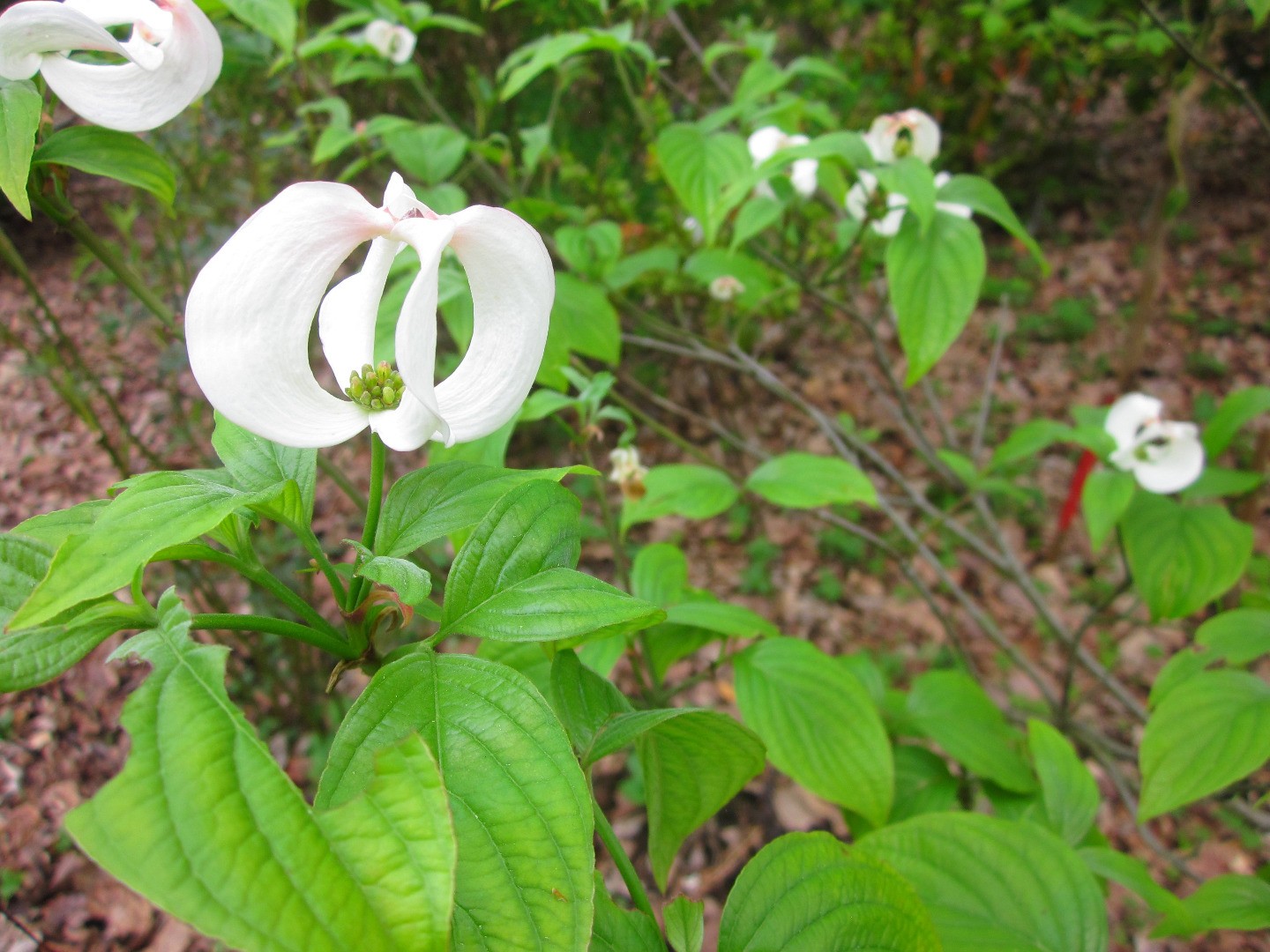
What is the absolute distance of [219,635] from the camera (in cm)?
196

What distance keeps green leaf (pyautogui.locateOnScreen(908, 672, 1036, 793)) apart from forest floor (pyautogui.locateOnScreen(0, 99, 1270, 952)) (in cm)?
57

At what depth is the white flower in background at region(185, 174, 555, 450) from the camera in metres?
0.43

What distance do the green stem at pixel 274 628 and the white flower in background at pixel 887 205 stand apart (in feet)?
3.81

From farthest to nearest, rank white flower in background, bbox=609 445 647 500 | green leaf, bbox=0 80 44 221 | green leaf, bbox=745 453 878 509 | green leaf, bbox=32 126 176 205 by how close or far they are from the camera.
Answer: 1. white flower in background, bbox=609 445 647 500
2. green leaf, bbox=745 453 878 509
3. green leaf, bbox=32 126 176 205
4. green leaf, bbox=0 80 44 221

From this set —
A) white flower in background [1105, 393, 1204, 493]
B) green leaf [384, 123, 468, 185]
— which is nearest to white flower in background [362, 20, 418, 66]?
green leaf [384, 123, 468, 185]

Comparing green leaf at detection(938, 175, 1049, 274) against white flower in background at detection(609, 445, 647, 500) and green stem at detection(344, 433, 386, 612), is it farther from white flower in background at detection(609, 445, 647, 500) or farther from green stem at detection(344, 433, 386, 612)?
green stem at detection(344, 433, 386, 612)

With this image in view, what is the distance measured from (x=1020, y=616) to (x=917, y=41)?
267 centimetres

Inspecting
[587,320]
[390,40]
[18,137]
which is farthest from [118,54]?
[390,40]

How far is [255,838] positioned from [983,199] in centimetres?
139

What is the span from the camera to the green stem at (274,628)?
493 millimetres

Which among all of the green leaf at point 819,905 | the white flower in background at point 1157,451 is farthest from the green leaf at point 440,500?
the white flower in background at point 1157,451

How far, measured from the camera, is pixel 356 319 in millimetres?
517

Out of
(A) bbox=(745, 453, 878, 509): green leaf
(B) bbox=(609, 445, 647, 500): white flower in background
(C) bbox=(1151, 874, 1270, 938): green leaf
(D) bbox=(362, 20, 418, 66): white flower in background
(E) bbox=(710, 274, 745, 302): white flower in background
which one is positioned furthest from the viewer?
(E) bbox=(710, 274, 745, 302): white flower in background

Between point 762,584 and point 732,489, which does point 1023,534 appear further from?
point 732,489
